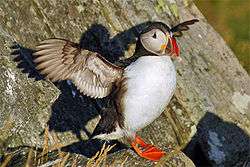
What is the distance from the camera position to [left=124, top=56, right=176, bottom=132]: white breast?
786 centimetres

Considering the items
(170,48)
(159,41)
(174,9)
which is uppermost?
(159,41)

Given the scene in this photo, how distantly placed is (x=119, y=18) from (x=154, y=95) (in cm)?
218

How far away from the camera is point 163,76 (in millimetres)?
7887

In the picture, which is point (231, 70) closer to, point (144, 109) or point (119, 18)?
point (119, 18)

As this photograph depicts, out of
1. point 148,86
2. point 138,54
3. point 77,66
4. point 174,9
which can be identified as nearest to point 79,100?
point 77,66

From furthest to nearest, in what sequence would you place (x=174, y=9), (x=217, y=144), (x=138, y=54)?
1. (x=174, y=9)
2. (x=217, y=144)
3. (x=138, y=54)

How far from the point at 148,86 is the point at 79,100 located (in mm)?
1742

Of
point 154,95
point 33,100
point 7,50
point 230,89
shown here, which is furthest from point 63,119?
point 230,89

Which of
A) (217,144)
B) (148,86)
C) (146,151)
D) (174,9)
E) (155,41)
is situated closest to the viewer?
(148,86)

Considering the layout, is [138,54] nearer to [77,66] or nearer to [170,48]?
[170,48]

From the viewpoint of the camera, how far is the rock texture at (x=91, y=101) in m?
9.02

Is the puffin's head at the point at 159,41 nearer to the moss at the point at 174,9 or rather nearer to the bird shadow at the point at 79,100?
the bird shadow at the point at 79,100

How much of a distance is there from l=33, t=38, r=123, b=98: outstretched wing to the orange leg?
2.36ft

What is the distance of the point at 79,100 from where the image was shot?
9.38 m
